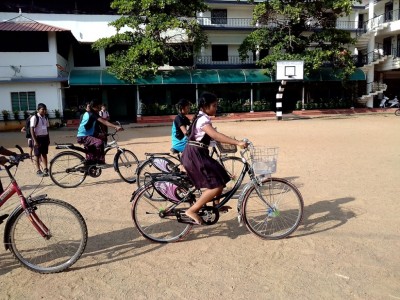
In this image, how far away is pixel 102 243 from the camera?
4191 millimetres

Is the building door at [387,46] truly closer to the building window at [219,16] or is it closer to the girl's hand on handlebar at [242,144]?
the building window at [219,16]

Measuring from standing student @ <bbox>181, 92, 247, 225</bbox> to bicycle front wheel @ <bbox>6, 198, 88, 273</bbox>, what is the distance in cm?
121

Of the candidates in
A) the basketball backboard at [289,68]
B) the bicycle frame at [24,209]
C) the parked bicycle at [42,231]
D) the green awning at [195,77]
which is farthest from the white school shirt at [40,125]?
the basketball backboard at [289,68]

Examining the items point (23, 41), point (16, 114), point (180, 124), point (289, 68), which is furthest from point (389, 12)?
point (180, 124)

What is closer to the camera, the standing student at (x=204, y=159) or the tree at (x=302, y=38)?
the standing student at (x=204, y=159)

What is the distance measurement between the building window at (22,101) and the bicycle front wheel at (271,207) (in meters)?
21.9

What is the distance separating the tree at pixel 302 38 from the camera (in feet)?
79.9

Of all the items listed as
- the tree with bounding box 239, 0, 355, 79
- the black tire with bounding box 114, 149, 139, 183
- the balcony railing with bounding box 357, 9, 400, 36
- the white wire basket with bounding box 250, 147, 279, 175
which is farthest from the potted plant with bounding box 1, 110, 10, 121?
the balcony railing with bounding box 357, 9, 400, 36

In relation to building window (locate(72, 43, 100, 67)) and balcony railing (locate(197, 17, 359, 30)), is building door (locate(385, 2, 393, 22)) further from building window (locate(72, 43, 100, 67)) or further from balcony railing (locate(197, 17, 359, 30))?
building window (locate(72, 43, 100, 67))

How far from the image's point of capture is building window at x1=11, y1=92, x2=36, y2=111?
73.6ft

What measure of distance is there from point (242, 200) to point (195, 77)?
74.7 feet

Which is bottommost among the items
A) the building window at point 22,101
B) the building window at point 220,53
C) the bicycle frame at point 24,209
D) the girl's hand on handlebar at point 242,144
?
the bicycle frame at point 24,209

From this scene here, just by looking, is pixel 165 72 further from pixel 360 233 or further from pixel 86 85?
pixel 360 233

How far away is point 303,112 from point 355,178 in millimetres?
21606
